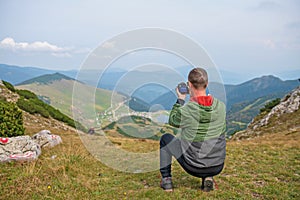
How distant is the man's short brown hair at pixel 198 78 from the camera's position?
19.0ft

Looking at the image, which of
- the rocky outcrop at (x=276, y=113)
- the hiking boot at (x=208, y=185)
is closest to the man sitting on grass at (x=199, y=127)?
the hiking boot at (x=208, y=185)

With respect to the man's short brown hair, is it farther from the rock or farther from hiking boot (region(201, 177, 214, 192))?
the rock

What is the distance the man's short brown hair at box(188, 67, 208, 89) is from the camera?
5.80 meters

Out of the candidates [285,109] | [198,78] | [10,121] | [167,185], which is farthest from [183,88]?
[285,109]

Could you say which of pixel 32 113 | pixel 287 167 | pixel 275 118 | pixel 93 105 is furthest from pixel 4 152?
pixel 275 118

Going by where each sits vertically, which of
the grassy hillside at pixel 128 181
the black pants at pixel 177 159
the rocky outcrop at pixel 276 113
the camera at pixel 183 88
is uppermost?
the camera at pixel 183 88

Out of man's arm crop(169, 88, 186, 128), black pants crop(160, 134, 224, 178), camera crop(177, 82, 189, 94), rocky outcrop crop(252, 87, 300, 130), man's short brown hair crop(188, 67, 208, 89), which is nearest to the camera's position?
man's short brown hair crop(188, 67, 208, 89)

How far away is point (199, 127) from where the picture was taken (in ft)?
19.4

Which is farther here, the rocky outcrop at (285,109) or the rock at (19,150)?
the rocky outcrop at (285,109)

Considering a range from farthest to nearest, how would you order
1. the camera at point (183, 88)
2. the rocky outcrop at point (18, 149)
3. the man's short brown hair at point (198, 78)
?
1. the rocky outcrop at point (18, 149)
2. the camera at point (183, 88)
3. the man's short brown hair at point (198, 78)

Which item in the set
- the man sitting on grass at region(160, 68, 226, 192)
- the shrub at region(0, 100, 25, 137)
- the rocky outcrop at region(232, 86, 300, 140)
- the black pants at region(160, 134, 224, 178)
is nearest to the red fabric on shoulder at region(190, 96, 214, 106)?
the man sitting on grass at region(160, 68, 226, 192)

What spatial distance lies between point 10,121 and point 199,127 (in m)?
11.7

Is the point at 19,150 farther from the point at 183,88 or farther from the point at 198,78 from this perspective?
the point at 198,78

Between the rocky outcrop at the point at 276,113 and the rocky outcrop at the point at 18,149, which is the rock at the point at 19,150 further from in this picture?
the rocky outcrop at the point at 276,113
